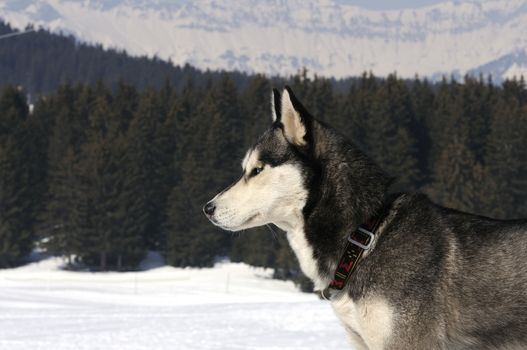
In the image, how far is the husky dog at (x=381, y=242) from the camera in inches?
203

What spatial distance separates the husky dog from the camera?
5152 millimetres

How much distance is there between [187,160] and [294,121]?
246ft

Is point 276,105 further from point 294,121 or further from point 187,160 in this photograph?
point 187,160

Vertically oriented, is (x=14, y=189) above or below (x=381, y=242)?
below

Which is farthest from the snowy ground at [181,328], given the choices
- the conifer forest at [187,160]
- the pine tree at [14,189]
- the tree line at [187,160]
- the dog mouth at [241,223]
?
the pine tree at [14,189]

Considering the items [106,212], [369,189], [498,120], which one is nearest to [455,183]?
[498,120]

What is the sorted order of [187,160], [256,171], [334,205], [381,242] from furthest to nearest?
[187,160] → [256,171] → [334,205] → [381,242]

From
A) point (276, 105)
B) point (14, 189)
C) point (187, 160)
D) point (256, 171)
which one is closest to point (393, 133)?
point (187, 160)

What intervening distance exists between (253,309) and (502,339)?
16.8 m

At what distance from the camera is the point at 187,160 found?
264 ft

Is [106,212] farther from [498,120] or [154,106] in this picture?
[498,120]

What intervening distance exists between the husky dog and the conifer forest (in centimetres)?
5676

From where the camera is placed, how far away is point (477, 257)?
527 cm

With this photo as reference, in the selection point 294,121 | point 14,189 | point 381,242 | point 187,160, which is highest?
point 294,121
